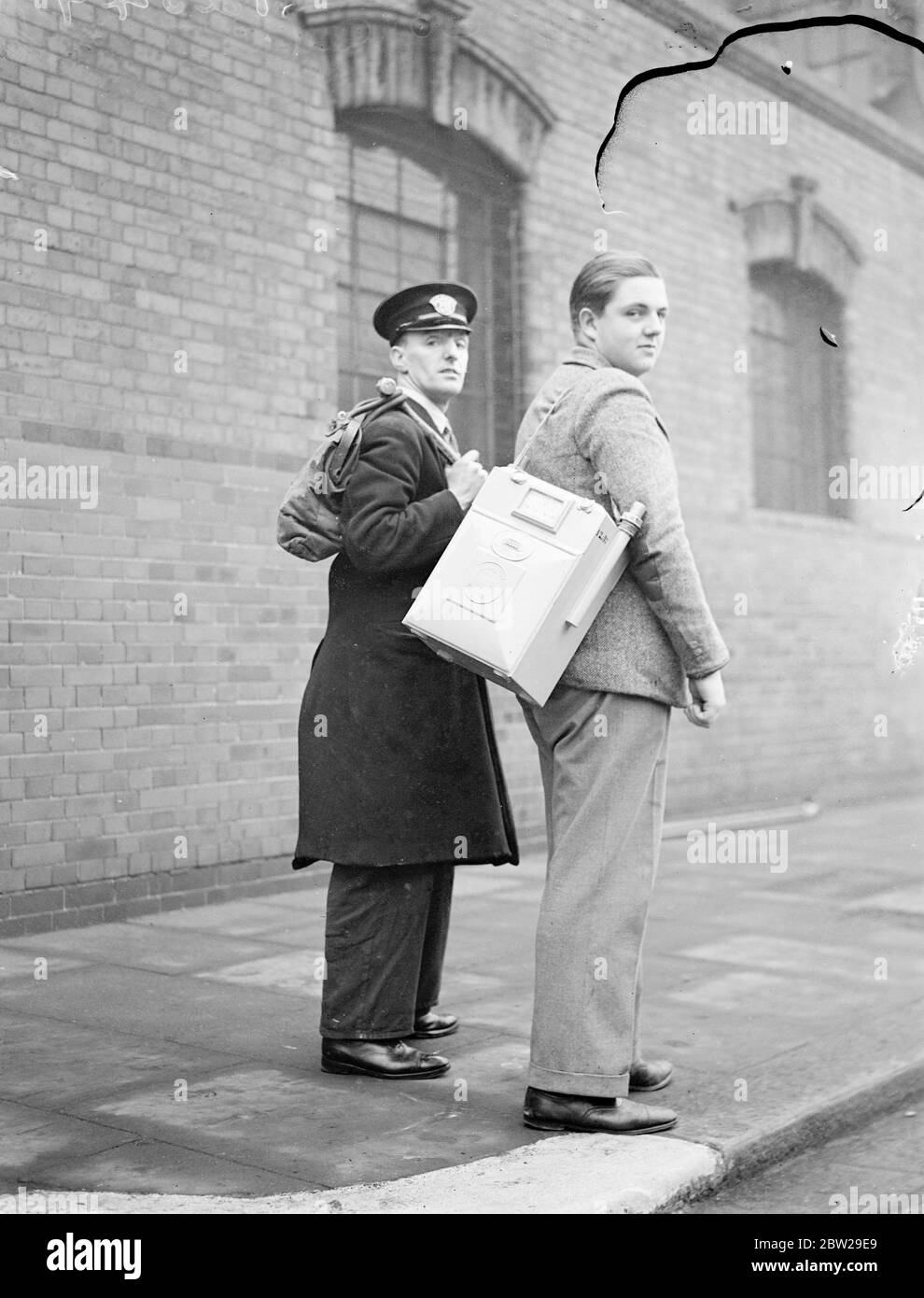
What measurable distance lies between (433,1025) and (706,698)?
4.62 feet

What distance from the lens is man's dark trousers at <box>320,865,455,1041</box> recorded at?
4047mm

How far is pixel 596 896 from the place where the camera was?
3564mm

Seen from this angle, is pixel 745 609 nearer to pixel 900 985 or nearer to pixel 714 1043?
pixel 900 985

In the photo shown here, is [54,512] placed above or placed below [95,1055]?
above

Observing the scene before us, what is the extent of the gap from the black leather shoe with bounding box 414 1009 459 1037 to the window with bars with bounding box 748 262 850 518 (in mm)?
7264

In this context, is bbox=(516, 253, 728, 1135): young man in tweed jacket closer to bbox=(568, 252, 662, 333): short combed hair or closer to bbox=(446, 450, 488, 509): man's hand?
bbox=(568, 252, 662, 333): short combed hair

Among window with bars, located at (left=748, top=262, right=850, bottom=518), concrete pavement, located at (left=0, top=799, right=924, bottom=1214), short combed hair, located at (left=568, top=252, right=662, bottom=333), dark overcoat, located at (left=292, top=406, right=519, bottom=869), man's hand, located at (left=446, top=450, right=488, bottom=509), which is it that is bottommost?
concrete pavement, located at (left=0, top=799, right=924, bottom=1214)

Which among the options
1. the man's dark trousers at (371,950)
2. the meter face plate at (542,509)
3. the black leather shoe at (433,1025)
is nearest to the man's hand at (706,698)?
the meter face plate at (542,509)

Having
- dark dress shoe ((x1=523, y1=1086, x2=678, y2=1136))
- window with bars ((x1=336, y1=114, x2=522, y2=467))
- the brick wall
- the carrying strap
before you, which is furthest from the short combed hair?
window with bars ((x1=336, y1=114, x2=522, y2=467))

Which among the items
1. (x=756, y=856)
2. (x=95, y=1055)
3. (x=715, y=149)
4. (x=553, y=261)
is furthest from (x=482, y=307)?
(x=95, y=1055)

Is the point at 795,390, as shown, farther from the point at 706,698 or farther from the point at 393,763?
the point at 706,698

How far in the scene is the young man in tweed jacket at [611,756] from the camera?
3.54 metres

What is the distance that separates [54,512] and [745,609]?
568cm
